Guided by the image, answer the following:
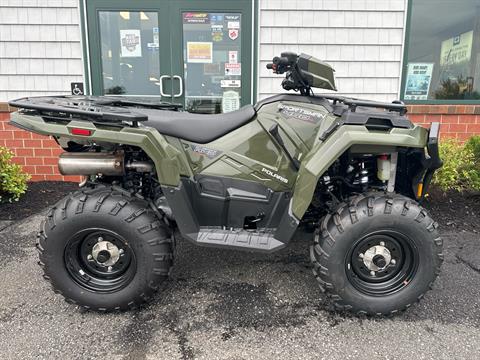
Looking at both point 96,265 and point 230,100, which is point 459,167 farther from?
point 96,265

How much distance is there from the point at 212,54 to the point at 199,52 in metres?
0.19

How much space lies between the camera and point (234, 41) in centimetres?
530

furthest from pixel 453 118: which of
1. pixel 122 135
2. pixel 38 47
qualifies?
pixel 38 47

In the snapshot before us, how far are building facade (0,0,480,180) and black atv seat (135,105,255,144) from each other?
2.87m

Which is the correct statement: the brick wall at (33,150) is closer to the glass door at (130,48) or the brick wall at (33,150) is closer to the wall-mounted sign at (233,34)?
the glass door at (130,48)

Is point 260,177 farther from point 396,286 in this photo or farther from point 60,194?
point 60,194

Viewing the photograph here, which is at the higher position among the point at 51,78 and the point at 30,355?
the point at 51,78

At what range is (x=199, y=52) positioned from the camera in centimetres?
532

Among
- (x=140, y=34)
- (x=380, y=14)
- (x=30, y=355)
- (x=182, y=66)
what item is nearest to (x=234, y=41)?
(x=182, y=66)

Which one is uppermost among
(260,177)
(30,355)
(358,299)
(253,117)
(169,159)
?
(253,117)

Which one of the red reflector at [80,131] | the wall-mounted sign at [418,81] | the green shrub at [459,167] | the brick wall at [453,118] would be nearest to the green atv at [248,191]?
the red reflector at [80,131]

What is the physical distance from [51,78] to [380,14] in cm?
486

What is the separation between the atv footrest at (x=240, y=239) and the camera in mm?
2531

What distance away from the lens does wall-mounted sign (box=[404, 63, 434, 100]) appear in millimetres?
5512
